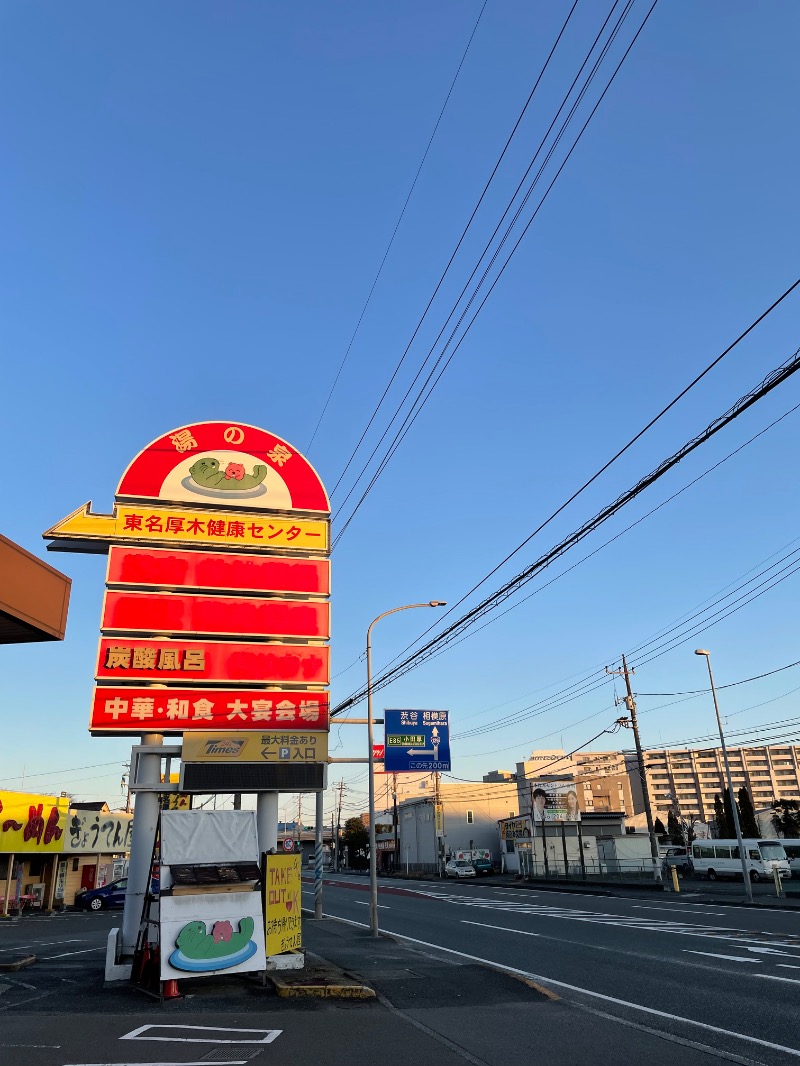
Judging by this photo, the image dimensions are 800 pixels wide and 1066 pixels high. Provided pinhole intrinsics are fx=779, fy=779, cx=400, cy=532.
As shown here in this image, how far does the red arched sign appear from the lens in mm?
19328

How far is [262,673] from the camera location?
60.2 ft

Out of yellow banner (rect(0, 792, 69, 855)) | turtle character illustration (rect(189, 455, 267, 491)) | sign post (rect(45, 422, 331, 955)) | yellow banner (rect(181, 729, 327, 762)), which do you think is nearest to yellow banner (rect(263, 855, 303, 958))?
sign post (rect(45, 422, 331, 955))

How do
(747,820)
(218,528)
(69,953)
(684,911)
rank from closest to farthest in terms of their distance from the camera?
(69,953), (218,528), (684,911), (747,820)

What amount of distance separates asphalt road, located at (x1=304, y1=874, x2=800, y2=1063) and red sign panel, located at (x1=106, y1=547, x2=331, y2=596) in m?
9.58

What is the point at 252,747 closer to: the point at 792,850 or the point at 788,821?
the point at 792,850

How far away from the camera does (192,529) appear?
19156 mm

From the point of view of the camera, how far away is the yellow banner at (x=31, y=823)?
3369cm

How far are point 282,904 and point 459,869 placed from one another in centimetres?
6097

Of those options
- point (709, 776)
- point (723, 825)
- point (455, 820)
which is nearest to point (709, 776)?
point (709, 776)

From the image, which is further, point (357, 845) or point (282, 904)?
point (357, 845)

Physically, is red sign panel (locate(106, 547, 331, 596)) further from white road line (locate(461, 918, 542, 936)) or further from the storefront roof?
white road line (locate(461, 918, 542, 936))

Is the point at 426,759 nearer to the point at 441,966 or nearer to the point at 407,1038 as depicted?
the point at 441,966

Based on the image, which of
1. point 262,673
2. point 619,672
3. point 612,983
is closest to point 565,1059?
point 612,983

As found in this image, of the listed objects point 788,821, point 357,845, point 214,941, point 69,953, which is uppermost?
point 788,821
